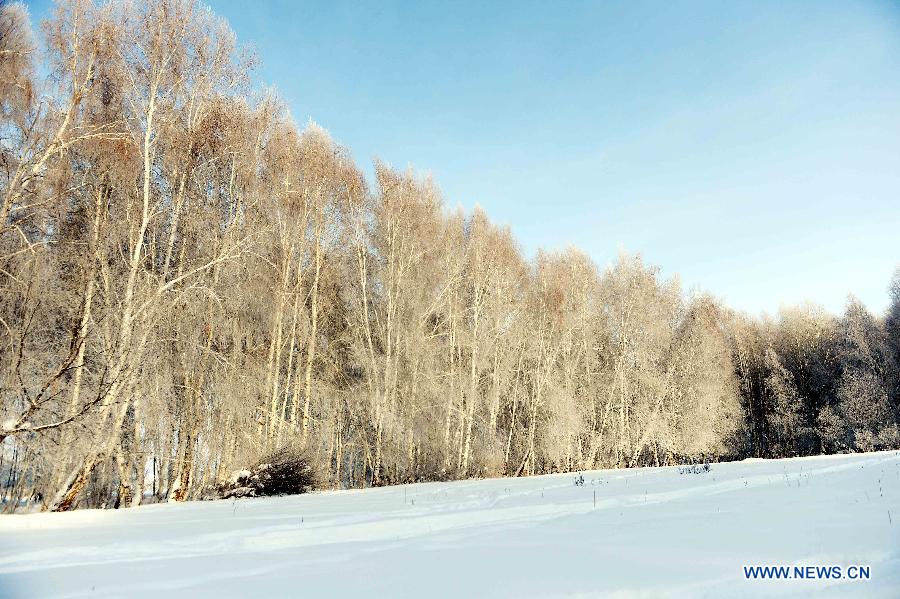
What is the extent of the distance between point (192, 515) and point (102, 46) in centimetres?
1030

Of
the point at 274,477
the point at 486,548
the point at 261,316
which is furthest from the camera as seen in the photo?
the point at 261,316

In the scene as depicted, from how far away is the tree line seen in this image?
955cm

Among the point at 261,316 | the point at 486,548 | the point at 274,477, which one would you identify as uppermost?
the point at 261,316

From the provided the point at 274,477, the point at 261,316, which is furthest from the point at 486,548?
the point at 261,316

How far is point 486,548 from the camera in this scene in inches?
169

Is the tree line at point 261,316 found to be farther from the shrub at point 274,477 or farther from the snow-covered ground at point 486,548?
the snow-covered ground at point 486,548

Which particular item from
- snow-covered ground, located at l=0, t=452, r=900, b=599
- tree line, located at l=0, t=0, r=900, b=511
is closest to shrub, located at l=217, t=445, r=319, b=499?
tree line, located at l=0, t=0, r=900, b=511

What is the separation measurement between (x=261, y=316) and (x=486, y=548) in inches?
537

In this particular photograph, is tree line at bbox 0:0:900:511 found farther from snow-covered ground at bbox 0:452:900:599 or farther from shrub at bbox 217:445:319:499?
snow-covered ground at bbox 0:452:900:599

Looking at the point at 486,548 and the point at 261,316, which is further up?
the point at 261,316

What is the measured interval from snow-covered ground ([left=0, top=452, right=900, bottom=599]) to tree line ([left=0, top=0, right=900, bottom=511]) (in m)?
2.97

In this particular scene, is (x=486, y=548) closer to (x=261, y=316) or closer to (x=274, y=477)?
(x=274, y=477)

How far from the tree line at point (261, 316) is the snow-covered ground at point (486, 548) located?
2.97m

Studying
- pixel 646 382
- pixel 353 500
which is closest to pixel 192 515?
pixel 353 500
